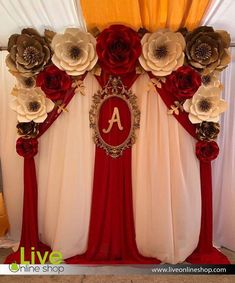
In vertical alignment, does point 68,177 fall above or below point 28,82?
below

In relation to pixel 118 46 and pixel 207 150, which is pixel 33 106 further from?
pixel 207 150

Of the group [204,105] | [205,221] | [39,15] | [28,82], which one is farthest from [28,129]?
[205,221]

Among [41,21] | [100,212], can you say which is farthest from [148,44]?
[100,212]

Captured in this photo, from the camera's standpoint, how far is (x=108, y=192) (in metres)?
1.88

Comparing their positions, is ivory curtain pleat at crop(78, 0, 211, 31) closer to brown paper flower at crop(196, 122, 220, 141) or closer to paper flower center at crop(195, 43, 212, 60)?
paper flower center at crop(195, 43, 212, 60)

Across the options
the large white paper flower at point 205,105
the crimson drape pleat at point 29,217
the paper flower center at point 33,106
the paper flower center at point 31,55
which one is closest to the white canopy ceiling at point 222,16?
the large white paper flower at point 205,105

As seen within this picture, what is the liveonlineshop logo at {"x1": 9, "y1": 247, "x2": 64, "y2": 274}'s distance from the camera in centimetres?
180

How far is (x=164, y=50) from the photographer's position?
1.74 metres

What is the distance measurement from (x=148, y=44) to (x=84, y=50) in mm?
410

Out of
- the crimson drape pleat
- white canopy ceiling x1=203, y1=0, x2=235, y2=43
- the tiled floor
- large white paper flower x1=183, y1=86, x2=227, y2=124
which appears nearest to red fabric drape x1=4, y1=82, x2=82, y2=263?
the crimson drape pleat

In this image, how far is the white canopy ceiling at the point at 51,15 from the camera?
5.13 feet

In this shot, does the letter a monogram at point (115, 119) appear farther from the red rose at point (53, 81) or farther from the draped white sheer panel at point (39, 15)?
the draped white sheer panel at point (39, 15)

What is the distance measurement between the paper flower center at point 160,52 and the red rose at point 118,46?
0.12 m

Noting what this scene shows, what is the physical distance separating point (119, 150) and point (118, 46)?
67cm
